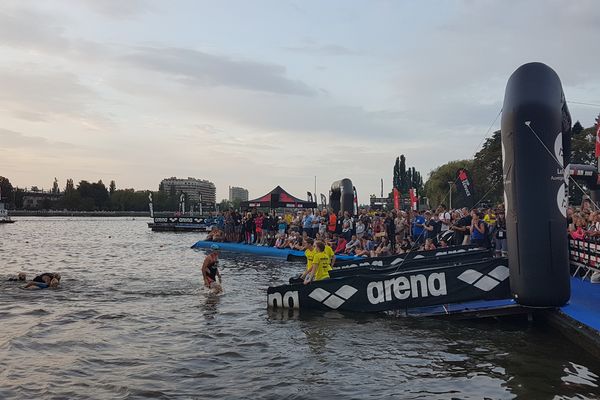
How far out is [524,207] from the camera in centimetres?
946

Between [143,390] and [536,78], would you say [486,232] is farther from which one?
[143,390]

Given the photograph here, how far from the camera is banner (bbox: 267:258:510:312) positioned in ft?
34.9

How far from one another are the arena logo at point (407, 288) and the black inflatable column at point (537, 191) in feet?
5.15

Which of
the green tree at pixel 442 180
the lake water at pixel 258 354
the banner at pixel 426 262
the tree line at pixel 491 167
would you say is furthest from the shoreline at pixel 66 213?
the banner at pixel 426 262

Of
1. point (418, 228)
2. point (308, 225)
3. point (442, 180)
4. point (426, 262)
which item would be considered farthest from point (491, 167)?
point (426, 262)

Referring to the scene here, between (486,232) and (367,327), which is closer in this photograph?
(367,327)

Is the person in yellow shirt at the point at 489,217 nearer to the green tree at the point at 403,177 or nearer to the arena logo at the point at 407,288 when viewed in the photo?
the arena logo at the point at 407,288

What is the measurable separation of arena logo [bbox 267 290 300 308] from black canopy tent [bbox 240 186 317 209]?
998 inches

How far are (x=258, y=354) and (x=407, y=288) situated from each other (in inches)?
148

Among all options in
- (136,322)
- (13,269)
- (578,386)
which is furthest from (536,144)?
(13,269)

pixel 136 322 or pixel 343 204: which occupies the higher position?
pixel 343 204

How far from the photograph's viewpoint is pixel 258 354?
30.0 feet

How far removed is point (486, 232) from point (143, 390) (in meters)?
11.1

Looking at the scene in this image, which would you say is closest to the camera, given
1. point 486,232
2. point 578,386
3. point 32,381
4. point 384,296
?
point 578,386
